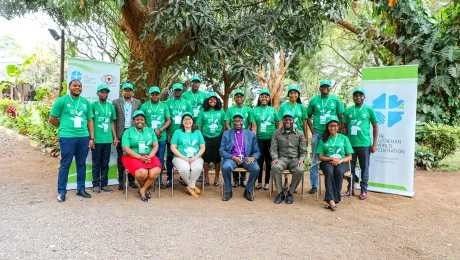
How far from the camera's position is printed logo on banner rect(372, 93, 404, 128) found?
5.52 m

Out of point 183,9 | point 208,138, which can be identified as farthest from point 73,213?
point 183,9

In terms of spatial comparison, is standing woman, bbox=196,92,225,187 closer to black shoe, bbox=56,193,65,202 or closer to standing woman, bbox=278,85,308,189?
standing woman, bbox=278,85,308,189

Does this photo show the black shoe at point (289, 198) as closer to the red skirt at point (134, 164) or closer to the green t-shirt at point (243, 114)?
the green t-shirt at point (243, 114)

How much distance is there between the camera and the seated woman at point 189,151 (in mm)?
5219

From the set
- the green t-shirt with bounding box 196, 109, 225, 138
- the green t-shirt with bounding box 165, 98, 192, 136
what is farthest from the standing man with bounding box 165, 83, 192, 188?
the green t-shirt with bounding box 196, 109, 225, 138

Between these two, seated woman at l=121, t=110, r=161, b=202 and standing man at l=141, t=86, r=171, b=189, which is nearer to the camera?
seated woman at l=121, t=110, r=161, b=202

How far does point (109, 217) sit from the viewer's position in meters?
4.16

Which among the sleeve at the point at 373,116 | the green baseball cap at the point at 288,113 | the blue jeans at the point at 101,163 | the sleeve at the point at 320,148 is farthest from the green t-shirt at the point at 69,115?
the sleeve at the point at 373,116

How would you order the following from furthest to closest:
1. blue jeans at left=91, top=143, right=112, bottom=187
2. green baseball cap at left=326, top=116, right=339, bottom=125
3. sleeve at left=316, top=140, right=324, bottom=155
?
blue jeans at left=91, top=143, right=112, bottom=187, sleeve at left=316, top=140, right=324, bottom=155, green baseball cap at left=326, top=116, right=339, bottom=125

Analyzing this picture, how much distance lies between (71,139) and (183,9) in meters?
2.36

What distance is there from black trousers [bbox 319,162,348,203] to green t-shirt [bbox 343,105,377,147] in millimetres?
622

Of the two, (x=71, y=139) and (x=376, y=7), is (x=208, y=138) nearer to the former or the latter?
(x=71, y=139)

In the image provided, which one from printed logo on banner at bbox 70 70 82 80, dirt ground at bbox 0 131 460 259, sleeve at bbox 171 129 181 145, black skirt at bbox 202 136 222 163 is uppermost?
printed logo on banner at bbox 70 70 82 80

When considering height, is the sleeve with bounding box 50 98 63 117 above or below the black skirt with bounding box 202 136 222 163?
above
